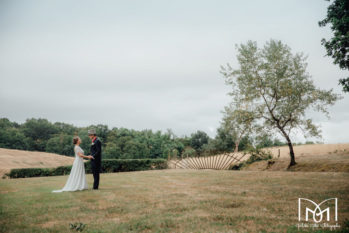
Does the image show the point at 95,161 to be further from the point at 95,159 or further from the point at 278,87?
the point at 278,87

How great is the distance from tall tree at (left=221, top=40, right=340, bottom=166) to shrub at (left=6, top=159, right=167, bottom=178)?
1823 cm

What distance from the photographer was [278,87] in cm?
2059

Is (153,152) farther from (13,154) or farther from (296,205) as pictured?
(296,205)

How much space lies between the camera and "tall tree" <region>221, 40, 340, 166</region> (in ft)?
65.2

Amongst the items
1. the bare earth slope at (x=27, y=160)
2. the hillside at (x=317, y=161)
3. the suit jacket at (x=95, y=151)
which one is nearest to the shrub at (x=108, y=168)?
the bare earth slope at (x=27, y=160)

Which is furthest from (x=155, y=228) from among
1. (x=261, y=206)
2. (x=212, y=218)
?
(x=261, y=206)

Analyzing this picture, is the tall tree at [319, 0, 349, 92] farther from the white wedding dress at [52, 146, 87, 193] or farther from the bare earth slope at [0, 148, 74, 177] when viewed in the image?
the bare earth slope at [0, 148, 74, 177]

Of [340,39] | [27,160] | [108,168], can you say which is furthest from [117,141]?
[340,39]

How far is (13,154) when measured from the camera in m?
44.1

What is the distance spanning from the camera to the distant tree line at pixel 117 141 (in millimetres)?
61500

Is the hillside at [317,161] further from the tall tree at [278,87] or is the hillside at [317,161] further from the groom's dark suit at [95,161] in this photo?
the groom's dark suit at [95,161]

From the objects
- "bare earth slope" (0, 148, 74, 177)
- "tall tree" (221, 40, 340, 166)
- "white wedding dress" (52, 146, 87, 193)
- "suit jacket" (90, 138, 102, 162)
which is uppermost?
"tall tree" (221, 40, 340, 166)

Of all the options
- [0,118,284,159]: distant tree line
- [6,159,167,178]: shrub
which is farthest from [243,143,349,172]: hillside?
[0,118,284,159]: distant tree line

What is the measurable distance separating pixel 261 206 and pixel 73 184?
26.9 ft
